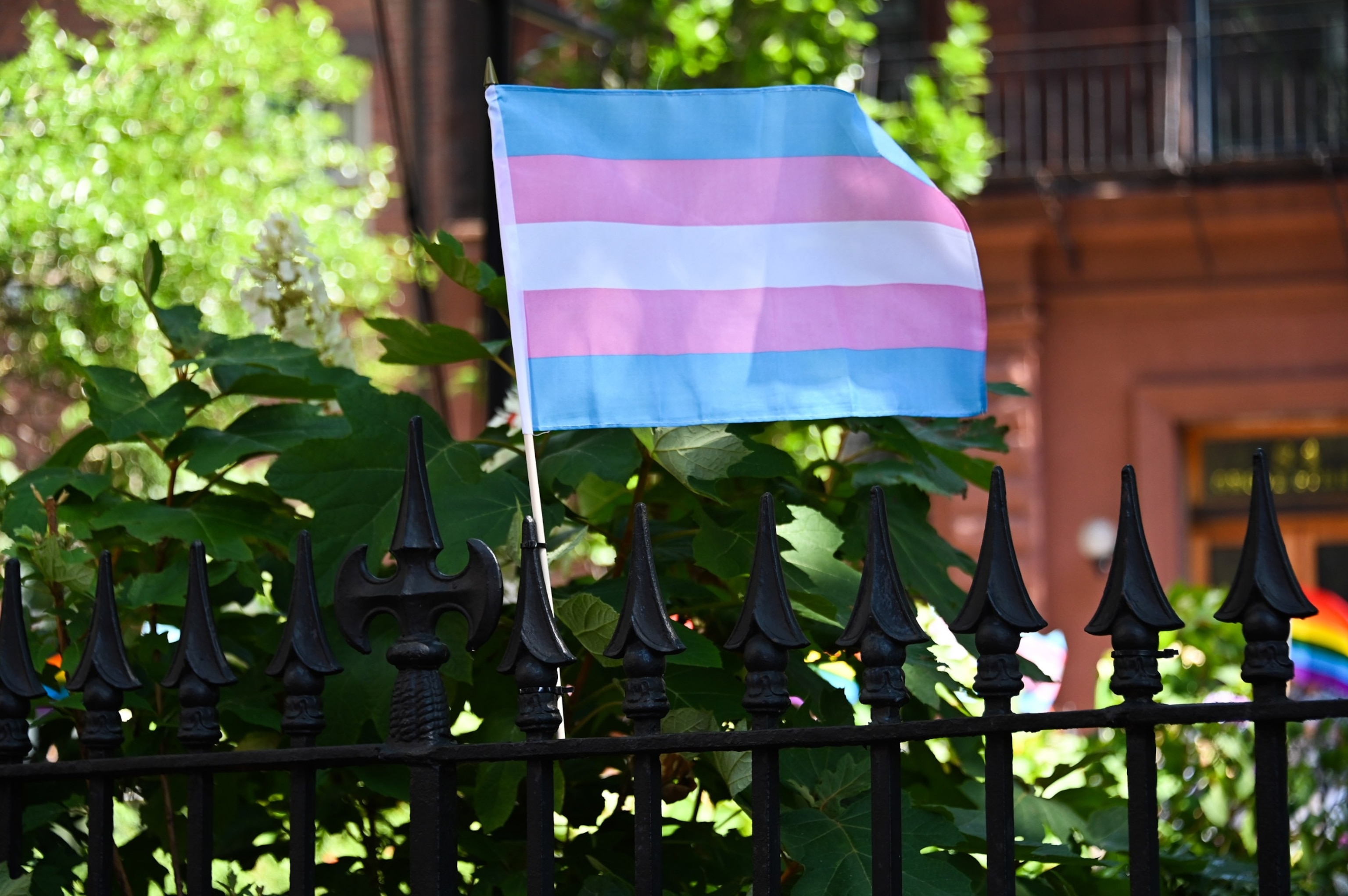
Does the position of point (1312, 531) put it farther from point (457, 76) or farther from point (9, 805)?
point (9, 805)

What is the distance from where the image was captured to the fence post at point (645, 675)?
4.75 feet

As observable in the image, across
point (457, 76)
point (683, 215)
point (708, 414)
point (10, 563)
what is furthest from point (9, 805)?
point (457, 76)

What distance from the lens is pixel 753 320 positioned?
1.71 m

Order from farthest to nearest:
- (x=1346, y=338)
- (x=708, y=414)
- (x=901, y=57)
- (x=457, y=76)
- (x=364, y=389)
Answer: (x=457, y=76) < (x=901, y=57) < (x=1346, y=338) < (x=364, y=389) < (x=708, y=414)

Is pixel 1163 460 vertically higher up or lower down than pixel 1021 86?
lower down

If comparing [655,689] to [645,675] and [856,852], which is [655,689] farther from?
[856,852]

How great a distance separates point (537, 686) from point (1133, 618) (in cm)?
60

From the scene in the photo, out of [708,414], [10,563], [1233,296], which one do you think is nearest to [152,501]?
[10,563]

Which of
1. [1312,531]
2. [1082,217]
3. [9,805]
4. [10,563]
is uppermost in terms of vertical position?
[1082,217]

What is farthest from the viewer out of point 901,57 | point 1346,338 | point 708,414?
point 901,57

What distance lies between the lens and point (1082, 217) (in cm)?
1076

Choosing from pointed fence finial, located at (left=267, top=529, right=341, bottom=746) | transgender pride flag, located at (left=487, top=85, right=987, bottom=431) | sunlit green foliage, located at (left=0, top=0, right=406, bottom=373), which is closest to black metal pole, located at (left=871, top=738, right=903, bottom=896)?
transgender pride flag, located at (left=487, top=85, right=987, bottom=431)

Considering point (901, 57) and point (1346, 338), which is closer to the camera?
point (1346, 338)

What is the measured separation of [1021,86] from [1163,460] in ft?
10.5
